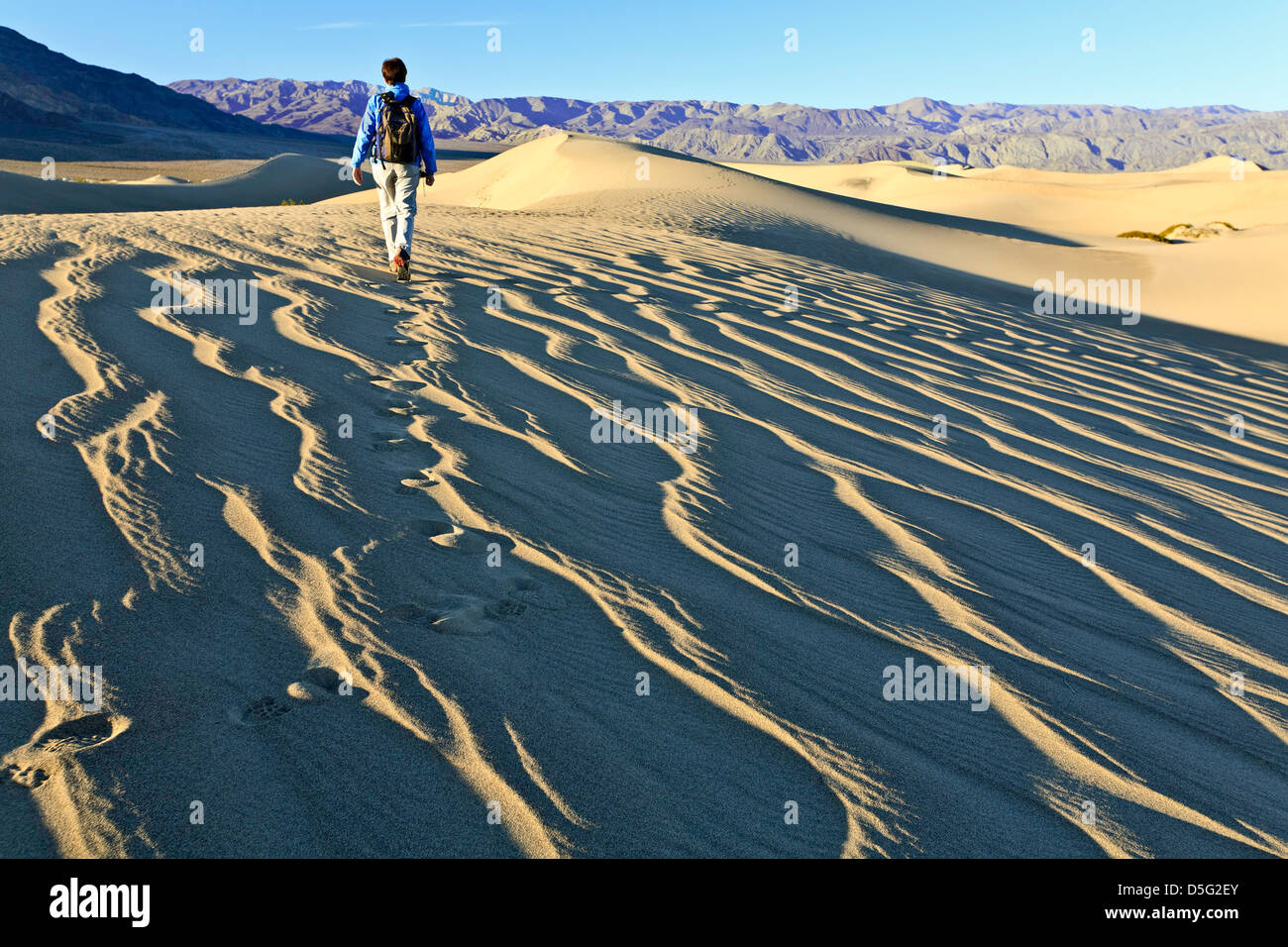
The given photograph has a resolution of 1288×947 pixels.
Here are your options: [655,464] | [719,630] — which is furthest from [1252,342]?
[719,630]

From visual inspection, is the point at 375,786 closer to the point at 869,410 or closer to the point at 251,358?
the point at 251,358

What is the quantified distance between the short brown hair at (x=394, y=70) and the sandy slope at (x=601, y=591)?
5.21ft

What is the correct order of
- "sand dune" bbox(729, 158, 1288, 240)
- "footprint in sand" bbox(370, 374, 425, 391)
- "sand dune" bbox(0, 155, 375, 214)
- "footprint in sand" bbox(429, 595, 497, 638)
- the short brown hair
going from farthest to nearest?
"sand dune" bbox(729, 158, 1288, 240) < "sand dune" bbox(0, 155, 375, 214) < the short brown hair < "footprint in sand" bbox(370, 374, 425, 391) < "footprint in sand" bbox(429, 595, 497, 638)

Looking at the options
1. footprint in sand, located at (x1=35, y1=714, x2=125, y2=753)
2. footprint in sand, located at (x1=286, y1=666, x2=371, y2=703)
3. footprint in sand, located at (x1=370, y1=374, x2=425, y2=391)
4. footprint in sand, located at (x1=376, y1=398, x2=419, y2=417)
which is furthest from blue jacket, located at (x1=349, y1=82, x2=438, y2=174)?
footprint in sand, located at (x1=35, y1=714, x2=125, y2=753)

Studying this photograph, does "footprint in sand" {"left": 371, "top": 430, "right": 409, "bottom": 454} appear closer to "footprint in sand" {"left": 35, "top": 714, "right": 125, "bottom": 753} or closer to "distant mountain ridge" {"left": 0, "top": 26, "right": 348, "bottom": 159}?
"footprint in sand" {"left": 35, "top": 714, "right": 125, "bottom": 753}

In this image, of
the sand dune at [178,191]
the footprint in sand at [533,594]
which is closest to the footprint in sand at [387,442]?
the footprint in sand at [533,594]

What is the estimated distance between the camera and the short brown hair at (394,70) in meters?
5.03

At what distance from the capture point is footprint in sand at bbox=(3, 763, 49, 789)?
4.36 feet

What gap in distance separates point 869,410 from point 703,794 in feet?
8.57

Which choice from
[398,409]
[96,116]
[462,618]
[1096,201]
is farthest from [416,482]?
[96,116]

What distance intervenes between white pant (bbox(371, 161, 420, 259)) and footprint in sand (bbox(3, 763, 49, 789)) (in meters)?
4.35

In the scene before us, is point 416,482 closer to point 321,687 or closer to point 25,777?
point 321,687

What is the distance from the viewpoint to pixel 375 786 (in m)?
1.40

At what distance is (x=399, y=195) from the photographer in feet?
17.3
